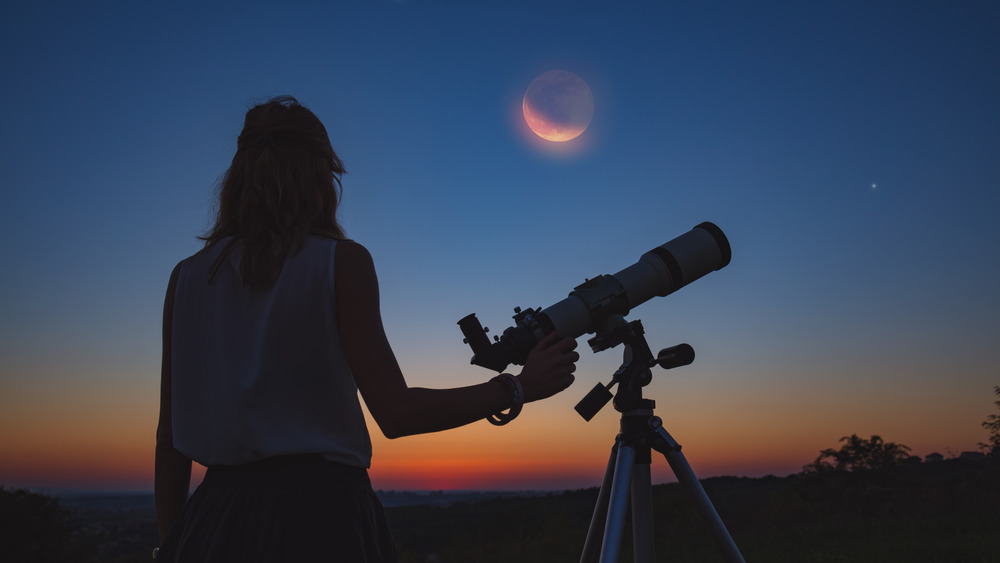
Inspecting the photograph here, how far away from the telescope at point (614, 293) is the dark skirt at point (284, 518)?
154 cm

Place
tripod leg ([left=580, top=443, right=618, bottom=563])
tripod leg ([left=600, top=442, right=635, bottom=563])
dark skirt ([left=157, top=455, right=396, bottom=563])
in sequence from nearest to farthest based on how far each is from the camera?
1. dark skirt ([left=157, top=455, right=396, bottom=563])
2. tripod leg ([left=600, top=442, right=635, bottom=563])
3. tripod leg ([left=580, top=443, right=618, bottom=563])

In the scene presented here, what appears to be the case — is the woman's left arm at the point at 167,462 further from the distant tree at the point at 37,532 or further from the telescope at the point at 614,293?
the distant tree at the point at 37,532

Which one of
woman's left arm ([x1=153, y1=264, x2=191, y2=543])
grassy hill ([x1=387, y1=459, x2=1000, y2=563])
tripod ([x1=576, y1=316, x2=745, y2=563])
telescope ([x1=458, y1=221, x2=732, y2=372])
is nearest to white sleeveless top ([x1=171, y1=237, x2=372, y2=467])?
woman's left arm ([x1=153, y1=264, x2=191, y2=543])

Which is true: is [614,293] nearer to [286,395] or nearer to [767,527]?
[286,395]

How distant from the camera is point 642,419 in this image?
322 centimetres

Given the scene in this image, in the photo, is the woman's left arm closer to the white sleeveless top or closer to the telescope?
the white sleeveless top

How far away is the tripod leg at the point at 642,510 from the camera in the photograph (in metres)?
3.11

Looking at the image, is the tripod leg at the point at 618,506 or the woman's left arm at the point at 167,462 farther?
the tripod leg at the point at 618,506

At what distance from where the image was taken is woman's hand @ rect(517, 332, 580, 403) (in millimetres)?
1823

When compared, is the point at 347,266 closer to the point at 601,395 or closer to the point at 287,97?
the point at 287,97

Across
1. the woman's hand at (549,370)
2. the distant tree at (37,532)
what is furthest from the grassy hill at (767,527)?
the woman's hand at (549,370)

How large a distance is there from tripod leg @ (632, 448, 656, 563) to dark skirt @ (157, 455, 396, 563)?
1893mm

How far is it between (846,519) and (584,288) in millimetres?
9556

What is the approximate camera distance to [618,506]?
2.85m
